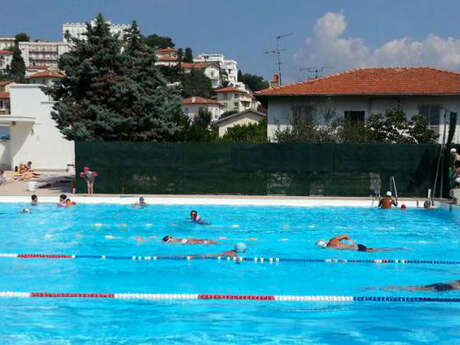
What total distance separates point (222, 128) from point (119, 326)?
60491 mm

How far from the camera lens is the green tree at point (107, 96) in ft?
82.2

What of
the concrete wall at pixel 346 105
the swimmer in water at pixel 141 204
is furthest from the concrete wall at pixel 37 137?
the swimmer in water at pixel 141 204

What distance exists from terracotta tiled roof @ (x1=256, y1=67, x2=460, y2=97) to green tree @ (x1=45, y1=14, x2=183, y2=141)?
6757 mm

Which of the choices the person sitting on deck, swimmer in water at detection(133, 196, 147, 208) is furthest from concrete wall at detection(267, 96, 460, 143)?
swimmer in water at detection(133, 196, 147, 208)

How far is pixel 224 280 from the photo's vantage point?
10812 millimetres

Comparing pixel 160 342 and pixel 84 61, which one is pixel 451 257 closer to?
pixel 160 342

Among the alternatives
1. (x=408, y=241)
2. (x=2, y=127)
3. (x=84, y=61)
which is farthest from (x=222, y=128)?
(x=408, y=241)

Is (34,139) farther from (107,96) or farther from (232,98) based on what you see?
(232,98)

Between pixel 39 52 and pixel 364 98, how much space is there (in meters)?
176

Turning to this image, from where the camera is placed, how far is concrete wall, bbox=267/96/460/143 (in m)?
29.4

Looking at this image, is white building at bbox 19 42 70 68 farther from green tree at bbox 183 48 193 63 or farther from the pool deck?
the pool deck

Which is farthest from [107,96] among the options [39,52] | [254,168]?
[39,52]

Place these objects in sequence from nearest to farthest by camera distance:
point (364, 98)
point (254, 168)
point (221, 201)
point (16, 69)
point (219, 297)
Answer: point (219, 297) < point (221, 201) < point (254, 168) < point (364, 98) < point (16, 69)

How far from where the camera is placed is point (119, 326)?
833 cm
